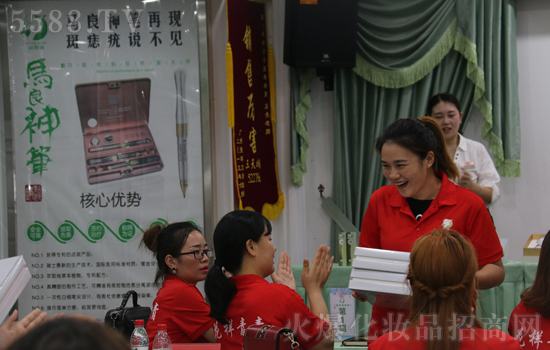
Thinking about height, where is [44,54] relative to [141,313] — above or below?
above

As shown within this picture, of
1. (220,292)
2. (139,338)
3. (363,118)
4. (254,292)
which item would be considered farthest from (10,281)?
(363,118)

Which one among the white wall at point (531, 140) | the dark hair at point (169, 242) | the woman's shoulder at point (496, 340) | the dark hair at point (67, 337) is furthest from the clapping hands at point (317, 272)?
the white wall at point (531, 140)

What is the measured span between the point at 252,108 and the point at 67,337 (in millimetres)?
3246

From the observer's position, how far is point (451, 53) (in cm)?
387

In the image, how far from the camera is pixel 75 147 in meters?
3.56

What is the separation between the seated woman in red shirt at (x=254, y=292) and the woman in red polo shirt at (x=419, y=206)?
167 mm

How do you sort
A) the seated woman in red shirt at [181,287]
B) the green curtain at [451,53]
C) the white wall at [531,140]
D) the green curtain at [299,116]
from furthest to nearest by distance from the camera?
the green curtain at [299,116]
the white wall at [531,140]
the green curtain at [451,53]
the seated woman in red shirt at [181,287]

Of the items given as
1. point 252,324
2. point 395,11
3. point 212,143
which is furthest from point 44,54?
point 252,324

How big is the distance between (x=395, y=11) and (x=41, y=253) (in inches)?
119

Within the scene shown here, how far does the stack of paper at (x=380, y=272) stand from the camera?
1.53 m

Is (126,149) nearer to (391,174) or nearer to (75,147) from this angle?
(75,147)

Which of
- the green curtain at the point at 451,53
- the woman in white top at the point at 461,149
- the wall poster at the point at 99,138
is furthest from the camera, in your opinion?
the green curtain at the point at 451,53

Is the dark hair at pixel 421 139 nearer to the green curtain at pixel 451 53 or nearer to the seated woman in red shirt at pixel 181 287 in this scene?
the seated woman in red shirt at pixel 181 287

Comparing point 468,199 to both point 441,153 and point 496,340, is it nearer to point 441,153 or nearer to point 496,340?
point 441,153
